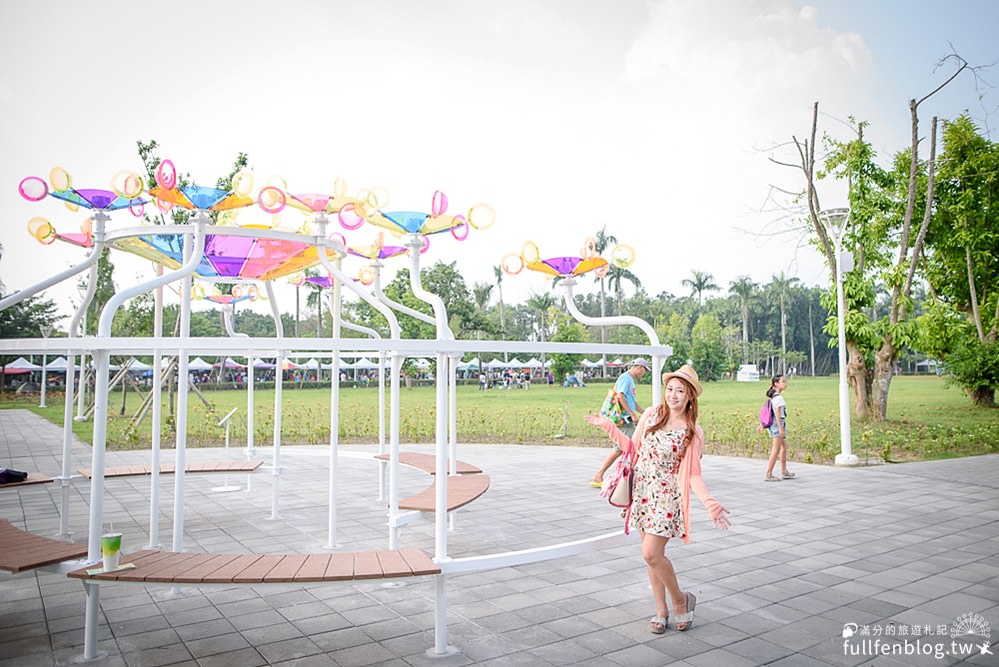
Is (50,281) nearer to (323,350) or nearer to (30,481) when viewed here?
(323,350)

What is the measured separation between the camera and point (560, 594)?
4742 mm

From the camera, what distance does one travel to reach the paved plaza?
3.71m

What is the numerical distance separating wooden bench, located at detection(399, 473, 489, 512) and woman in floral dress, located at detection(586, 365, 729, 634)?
5.06 ft

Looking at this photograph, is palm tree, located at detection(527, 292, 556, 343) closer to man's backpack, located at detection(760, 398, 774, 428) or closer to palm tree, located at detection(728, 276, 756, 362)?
palm tree, located at detection(728, 276, 756, 362)

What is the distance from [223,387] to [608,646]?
47168 millimetres

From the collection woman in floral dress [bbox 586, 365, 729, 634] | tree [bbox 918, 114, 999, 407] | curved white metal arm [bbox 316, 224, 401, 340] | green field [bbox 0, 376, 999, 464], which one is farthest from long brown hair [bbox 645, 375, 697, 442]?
tree [bbox 918, 114, 999, 407]

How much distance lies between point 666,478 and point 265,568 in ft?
7.87

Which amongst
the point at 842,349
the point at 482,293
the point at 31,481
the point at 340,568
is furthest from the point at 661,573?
the point at 482,293

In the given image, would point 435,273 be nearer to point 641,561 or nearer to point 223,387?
point 223,387

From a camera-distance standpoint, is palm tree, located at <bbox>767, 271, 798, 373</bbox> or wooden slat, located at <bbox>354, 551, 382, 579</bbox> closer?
wooden slat, located at <bbox>354, 551, 382, 579</bbox>

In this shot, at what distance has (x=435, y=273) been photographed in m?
47.8

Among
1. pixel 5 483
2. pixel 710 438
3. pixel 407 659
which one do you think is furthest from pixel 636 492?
pixel 710 438

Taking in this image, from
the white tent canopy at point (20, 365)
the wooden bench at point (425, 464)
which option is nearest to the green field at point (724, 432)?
the wooden bench at point (425, 464)

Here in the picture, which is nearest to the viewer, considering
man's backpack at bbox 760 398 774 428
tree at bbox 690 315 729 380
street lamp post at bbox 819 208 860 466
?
man's backpack at bbox 760 398 774 428
